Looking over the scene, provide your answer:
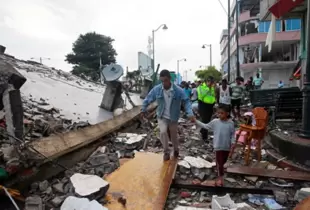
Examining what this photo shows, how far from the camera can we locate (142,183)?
14.2 feet

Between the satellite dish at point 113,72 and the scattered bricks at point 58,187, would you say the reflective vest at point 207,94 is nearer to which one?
the satellite dish at point 113,72

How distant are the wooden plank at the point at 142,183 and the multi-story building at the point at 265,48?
28.2m

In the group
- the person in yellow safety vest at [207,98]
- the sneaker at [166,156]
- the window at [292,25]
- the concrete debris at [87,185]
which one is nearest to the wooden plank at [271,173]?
the sneaker at [166,156]

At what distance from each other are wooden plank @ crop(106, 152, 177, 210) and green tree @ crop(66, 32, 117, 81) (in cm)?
3964

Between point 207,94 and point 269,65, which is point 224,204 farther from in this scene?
point 269,65

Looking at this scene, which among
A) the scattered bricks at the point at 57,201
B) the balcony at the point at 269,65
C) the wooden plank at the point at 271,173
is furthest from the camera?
the balcony at the point at 269,65

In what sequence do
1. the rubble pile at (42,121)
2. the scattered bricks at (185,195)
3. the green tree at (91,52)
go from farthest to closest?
the green tree at (91,52) → the rubble pile at (42,121) → the scattered bricks at (185,195)

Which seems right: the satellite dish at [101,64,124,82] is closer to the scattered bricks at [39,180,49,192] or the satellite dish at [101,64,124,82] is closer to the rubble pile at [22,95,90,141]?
the rubble pile at [22,95,90,141]

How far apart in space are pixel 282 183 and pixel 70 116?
5540 mm

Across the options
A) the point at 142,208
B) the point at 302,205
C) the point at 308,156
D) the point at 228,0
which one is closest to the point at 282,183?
the point at 308,156

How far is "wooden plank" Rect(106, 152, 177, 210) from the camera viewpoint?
12.1 feet

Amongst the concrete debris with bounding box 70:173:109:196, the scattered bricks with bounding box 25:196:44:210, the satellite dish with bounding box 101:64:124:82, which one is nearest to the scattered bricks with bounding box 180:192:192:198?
the concrete debris with bounding box 70:173:109:196

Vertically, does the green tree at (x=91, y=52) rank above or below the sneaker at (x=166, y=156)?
above

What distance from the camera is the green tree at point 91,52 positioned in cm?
4444
